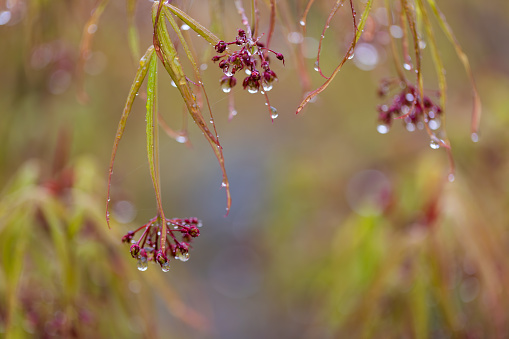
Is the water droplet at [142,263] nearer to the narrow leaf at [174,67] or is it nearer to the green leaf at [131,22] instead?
the narrow leaf at [174,67]

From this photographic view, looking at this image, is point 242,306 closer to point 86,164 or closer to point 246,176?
point 246,176

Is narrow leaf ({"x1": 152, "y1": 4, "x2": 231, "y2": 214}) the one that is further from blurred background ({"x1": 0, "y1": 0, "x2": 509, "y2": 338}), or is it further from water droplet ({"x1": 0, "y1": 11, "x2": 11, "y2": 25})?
water droplet ({"x1": 0, "y1": 11, "x2": 11, "y2": 25})

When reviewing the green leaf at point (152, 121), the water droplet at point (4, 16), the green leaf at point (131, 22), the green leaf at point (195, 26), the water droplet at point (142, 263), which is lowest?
the water droplet at point (142, 263)

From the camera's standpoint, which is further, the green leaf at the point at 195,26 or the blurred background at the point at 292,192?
the blurred background at the point at 292,192

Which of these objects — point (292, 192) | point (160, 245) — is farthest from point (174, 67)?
point (292, 192)

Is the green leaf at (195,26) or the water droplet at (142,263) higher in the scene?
the green leaf at (195,26)

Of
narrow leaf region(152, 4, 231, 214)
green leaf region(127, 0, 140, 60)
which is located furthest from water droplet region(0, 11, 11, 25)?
narrow leaf region(152, 4, 231, 214)

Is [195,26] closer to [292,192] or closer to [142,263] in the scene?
[142,263]

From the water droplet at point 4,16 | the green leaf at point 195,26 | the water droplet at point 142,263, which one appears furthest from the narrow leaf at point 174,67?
the water droplet at point 4,16
